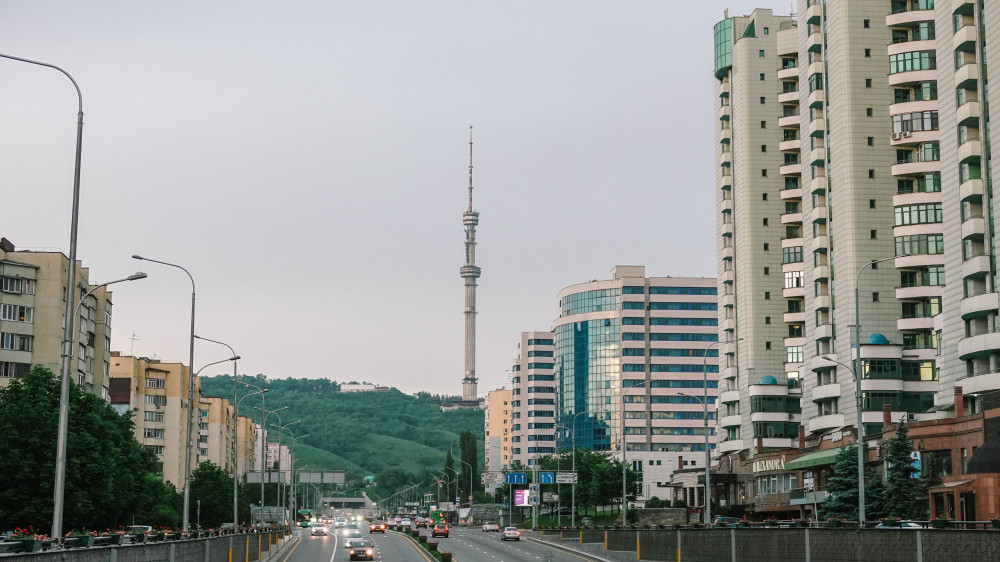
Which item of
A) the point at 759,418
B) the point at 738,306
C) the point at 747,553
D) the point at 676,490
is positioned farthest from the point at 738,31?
the point at 747,553

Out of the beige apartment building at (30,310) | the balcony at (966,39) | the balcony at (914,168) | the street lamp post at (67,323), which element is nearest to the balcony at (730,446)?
the balcony at (914,168)

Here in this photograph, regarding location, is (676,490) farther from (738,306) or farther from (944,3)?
(944,3)

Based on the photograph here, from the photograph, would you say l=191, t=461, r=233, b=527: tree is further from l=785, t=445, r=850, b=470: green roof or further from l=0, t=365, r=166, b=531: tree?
l=785, t=445, r=850, b=470: green roof

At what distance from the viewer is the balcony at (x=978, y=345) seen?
80.2 m

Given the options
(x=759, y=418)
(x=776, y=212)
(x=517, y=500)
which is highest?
(x=776, y=212)

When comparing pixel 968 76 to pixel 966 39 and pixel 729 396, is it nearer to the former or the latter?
pixel 966 39

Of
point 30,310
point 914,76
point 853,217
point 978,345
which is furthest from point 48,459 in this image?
point 914,76

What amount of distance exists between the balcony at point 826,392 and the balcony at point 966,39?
33559 millimetres

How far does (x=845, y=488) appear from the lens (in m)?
84.1

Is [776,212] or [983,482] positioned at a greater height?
[776,212]

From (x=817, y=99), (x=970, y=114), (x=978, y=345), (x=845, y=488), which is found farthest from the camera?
(x=817, y=99)

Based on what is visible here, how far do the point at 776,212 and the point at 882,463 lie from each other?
49476 millimetres

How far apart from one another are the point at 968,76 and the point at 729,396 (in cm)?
6162

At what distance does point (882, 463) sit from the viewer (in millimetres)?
94625
